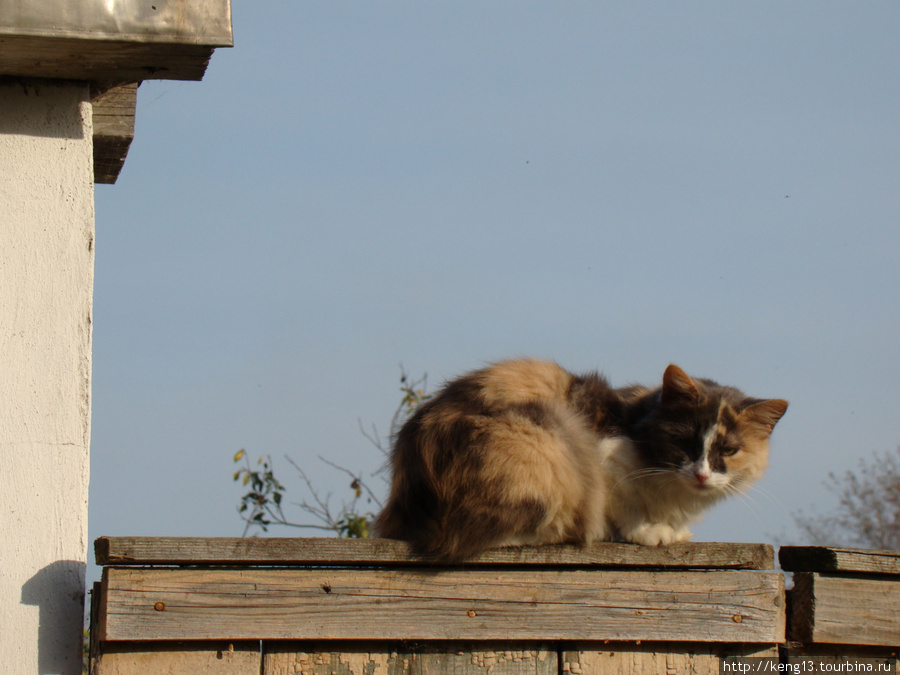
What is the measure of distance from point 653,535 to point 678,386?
0.64 meters

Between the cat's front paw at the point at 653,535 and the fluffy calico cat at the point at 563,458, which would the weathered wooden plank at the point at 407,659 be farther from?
the cat's front paw at the point at 653,535

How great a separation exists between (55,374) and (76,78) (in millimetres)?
852

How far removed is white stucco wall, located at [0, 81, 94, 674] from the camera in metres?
2.43

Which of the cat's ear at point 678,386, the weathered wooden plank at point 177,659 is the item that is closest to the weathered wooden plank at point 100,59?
the weathered wooden plank at point 177,659

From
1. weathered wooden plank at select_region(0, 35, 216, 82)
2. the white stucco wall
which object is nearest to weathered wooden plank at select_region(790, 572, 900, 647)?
the white stucco wall

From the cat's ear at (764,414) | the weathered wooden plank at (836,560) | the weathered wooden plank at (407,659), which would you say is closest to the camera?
the weathered wooden plank at (407,659)

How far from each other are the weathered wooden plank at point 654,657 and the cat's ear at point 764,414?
106cm

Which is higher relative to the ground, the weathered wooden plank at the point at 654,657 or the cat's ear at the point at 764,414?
the cat's ear at the point at 764,414

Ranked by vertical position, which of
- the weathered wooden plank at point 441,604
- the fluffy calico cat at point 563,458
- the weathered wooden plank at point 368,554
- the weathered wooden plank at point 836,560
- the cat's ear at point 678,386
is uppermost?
the cat's ear at point 678,386

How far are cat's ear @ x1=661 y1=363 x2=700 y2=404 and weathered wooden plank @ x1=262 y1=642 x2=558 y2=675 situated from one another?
124 centimetres

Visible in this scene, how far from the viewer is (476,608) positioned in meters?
2.47

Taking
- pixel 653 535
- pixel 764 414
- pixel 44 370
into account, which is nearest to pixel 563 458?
pixel 653 535

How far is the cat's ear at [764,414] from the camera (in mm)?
3491

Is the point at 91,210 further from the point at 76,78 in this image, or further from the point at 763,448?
the point at 763,448
